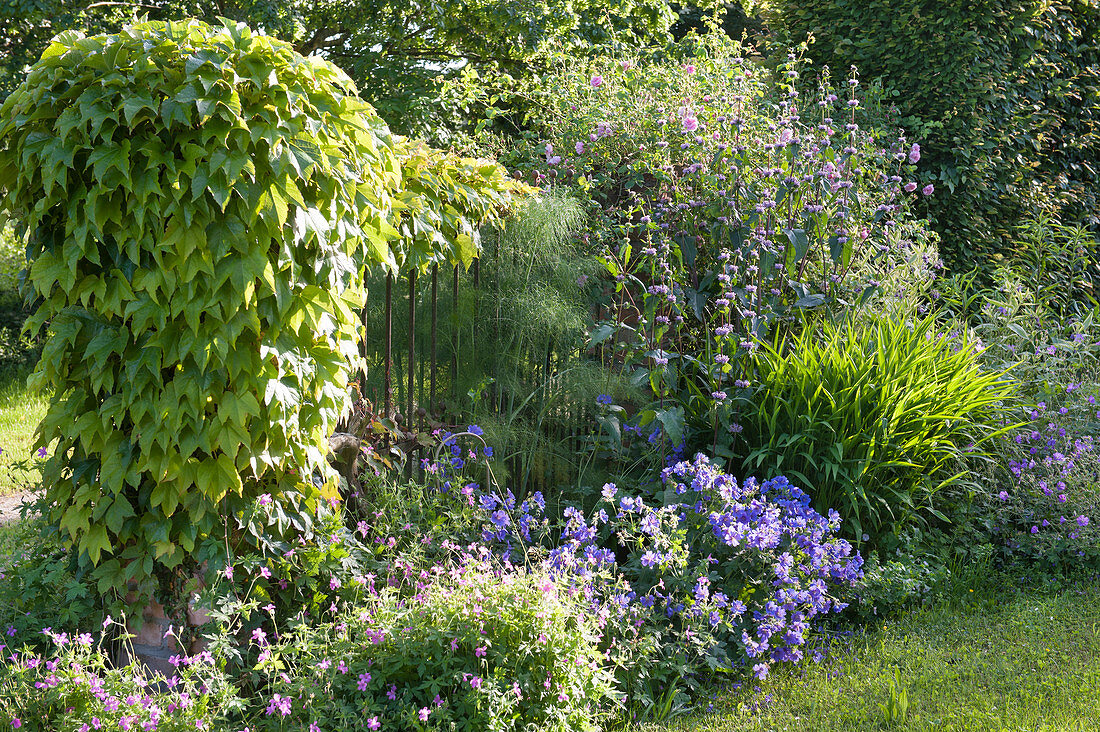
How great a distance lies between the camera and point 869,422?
3.86 m

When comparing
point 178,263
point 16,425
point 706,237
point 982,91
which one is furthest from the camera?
point 982,91

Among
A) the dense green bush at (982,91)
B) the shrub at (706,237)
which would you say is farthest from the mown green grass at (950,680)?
the dense green bush at (982,91)

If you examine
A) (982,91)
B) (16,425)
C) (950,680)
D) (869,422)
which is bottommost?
(16,425)

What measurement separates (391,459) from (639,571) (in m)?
1.15

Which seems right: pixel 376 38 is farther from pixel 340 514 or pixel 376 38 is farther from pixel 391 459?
pixel 340 514

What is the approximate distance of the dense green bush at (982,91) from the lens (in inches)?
Answer: 271

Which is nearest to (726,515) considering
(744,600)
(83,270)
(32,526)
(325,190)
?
(744,600)

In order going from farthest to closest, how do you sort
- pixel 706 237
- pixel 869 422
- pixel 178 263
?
pixel 706 237 < pixel 869 422 < pixel 178 263

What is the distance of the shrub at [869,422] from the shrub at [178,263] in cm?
216

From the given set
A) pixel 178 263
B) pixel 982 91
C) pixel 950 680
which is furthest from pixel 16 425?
pixel 982 91

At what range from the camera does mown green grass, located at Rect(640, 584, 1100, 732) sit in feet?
9.30

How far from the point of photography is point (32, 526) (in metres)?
3.35

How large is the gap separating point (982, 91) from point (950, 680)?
5.43 m

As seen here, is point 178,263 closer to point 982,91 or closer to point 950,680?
point 950,680
